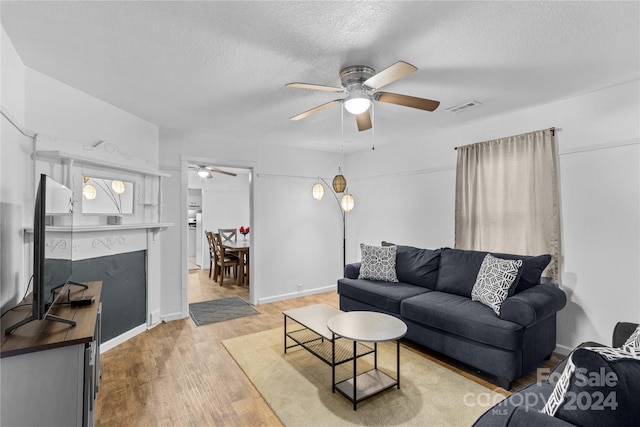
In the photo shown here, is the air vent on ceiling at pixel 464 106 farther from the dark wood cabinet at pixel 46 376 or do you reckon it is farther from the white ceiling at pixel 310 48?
the dark wood cabinet at pixel 46 376

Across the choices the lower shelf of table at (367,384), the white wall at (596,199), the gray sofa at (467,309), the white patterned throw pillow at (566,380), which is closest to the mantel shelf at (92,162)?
the gray sofa at (467,309)

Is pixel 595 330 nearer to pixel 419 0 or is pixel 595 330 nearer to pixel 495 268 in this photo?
pixel 495 268

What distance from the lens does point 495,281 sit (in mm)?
2908

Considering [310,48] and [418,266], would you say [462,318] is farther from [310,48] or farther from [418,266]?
[310,48]

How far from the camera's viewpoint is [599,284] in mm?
2951

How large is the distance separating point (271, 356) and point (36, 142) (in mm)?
2761

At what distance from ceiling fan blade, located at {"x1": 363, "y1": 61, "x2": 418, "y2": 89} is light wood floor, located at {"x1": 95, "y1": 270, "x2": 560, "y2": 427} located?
245 cm

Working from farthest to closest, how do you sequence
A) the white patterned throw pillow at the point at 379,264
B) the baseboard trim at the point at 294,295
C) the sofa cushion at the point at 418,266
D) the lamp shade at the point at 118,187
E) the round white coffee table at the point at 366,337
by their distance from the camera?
the baseboard trim at the point at 294,295 → the white patterned throw pillow at the point at 379,264 → the sofa cushion at the point at 418,266 → the lamp shade at the point at 118,187 → the round white coffee table at the point at 366,337

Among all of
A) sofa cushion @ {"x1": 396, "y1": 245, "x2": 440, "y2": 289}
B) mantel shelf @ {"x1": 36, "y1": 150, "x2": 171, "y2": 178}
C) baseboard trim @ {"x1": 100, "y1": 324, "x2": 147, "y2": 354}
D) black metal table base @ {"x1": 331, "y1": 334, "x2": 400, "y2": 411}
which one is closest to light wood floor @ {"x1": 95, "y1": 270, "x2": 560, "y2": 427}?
baseboard trim @ {"x1": 100, "y1": 324, "x2": 147, "y2": 354}

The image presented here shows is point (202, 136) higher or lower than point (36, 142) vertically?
higher

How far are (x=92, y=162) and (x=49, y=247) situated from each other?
54.2 inches

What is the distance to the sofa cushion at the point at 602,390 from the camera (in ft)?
3.06

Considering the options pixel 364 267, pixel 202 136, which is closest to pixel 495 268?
pixel 364 267

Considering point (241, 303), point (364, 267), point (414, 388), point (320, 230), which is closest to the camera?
point (414, 388)
